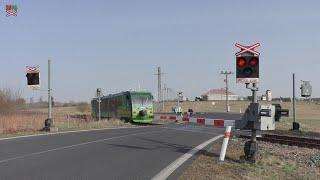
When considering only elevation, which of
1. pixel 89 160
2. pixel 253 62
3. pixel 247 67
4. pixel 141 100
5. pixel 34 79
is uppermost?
pixel 34 79

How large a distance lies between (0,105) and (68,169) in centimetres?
5372

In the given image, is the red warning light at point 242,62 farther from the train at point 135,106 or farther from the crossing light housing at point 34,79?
the train at point 135,106

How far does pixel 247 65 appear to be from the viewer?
48.0 ft

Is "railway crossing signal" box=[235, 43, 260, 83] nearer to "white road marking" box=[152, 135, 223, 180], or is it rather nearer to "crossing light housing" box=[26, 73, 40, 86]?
"white road marking" box=[152, 135, 223, 180]

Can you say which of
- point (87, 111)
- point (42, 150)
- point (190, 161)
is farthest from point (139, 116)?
point (87, 111)

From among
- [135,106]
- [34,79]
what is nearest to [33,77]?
[34,79]

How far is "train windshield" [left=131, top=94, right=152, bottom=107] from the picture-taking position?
49.7 metres

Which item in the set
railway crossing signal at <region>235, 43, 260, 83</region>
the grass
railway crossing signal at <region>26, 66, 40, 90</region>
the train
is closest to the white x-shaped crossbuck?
railway crossing signal at <region>235, 43, 260, 83</region>

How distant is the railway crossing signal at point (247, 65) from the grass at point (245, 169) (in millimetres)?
2253

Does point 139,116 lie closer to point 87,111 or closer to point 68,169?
point 68,169

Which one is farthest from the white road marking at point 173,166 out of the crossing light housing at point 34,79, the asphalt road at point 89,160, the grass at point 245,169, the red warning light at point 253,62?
the crossing light housing at point 34,79

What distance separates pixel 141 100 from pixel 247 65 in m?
35.8

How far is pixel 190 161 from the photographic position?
15.5 meters

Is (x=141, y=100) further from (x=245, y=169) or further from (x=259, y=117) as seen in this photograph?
(x=245, y=169)
